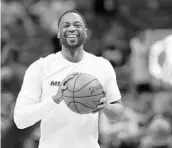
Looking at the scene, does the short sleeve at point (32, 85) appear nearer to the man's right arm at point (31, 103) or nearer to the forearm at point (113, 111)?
the man's right arm at point (31, 103)

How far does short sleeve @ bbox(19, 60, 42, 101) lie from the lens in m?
4.11

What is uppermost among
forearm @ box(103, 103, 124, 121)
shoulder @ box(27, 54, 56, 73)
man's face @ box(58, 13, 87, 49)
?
man's face @ box(58, 13, 87, 49)

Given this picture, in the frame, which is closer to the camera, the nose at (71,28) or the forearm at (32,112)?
the forearm at (32,112)

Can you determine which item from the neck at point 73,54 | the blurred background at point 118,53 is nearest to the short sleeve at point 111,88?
the neck at point 73,54

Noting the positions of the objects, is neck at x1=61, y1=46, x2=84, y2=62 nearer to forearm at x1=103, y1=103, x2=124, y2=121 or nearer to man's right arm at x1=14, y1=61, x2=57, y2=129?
man's right arm at x1=14, y1=61, x2=57, y2=129

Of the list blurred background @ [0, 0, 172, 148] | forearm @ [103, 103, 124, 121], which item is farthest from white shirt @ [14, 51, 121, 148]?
blurred background @ [0, 0, 172, 148]

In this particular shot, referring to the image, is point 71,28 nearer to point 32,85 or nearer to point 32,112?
point 32,85

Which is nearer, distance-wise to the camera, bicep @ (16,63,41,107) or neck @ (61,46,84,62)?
bicep @ (16,63,41,107)

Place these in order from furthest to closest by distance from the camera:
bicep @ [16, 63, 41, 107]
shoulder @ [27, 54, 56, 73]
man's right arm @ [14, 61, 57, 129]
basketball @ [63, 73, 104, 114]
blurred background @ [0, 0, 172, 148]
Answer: blurred background @ [0, 0, 172, 148] < shoulder @ [27, 54, 56, 73] < bicep @ [16, 63, 41, 107] < man's right arm @ [14, 61, 57, 129] < basketball @ [63, 73, 104, 114]

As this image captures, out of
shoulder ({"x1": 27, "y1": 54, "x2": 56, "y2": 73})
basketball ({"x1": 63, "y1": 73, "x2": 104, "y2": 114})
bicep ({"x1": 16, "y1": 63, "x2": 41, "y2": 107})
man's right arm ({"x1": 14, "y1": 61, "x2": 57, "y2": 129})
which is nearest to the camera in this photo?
basketball ({"x1": 63, "y1": 73, "x2": 104, "y2": 114})

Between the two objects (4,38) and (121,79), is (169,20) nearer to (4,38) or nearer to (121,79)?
(121,79)

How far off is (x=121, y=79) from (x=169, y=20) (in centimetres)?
227

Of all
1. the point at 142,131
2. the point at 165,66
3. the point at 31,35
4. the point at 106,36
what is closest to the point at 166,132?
the point at 142,131

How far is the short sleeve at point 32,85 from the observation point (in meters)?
4.11
